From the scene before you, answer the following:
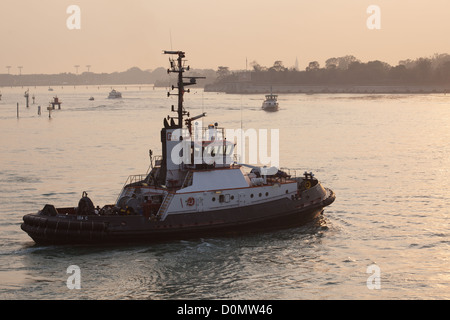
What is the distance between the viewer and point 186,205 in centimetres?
2886

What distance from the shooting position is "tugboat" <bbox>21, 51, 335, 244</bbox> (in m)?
27.7

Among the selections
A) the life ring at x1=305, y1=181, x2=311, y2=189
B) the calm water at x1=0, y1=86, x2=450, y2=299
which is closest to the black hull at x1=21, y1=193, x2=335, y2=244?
the calm water at x1=0, y1=86, x2=450, y2=299

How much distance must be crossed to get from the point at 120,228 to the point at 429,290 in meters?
13.0

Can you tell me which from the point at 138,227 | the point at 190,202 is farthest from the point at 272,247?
the point at 138,227

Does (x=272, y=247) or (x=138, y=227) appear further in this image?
(x=272, y=247)

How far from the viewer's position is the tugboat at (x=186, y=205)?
90.9 feet

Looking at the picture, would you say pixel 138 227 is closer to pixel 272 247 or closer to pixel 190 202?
pixel 190 202

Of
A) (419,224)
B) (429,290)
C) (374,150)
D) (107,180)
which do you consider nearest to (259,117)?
(374,150)

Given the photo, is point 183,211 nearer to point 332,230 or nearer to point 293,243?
point 293,243

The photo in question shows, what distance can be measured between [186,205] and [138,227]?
2.45 meters

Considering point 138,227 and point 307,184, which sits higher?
point 307,184

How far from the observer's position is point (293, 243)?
2967cm

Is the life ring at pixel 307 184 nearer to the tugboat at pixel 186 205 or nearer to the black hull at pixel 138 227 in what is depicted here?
the tugboat at pixel 186 205
